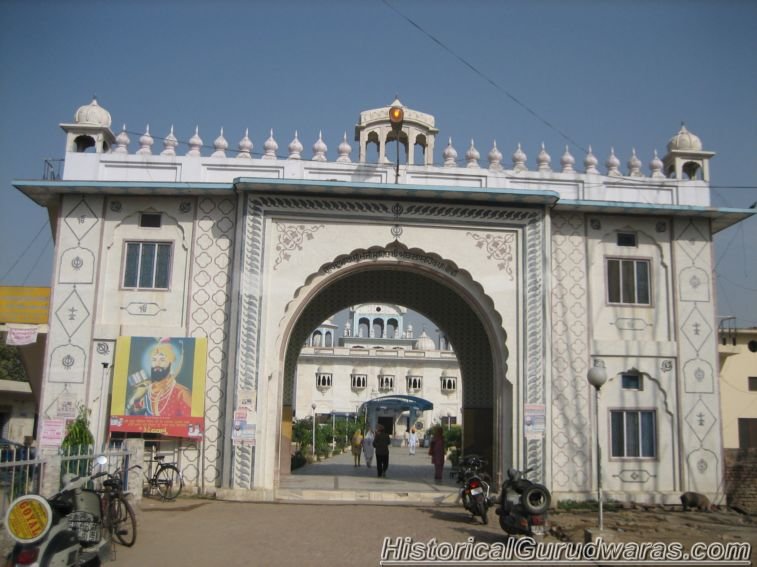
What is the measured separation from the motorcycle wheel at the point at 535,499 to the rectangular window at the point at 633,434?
5614mm

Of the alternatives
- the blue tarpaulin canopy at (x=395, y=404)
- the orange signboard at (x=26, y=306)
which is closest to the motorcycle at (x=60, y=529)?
the orange signboard at (x=26, y=306)

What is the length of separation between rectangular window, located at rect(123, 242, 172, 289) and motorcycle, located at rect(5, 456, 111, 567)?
22.0 ft

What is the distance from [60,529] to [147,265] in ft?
27.1

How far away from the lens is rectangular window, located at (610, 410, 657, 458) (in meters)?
14.6

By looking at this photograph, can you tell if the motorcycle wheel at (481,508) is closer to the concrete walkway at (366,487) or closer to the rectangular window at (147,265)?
the concrete walkway at (366,487)

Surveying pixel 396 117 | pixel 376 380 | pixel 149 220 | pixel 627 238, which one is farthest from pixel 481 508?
pixel 376 380

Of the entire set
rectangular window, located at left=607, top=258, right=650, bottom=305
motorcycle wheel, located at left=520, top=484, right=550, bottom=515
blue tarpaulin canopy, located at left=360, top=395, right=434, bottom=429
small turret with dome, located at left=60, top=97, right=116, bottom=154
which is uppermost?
small turret with dome, located at left=60, top=97, right=116, bottom=154

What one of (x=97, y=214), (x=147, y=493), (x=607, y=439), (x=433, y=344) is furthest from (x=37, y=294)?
(x=433, y=344)

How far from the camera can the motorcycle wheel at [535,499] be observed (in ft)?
30.7

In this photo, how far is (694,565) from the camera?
8336mm

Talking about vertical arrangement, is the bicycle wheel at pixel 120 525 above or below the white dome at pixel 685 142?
below

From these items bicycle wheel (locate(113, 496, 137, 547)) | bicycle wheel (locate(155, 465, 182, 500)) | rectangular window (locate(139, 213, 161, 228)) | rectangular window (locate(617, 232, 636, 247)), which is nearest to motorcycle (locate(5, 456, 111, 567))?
bicycle wheel (locate(113, 496, 137, 547))

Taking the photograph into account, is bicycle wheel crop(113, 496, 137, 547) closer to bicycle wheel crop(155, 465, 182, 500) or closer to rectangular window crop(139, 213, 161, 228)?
bicycle wheel crop(155, 465, 182, 500)

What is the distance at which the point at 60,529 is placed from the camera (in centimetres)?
693
